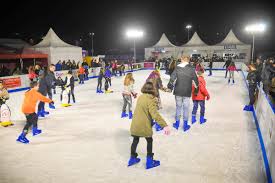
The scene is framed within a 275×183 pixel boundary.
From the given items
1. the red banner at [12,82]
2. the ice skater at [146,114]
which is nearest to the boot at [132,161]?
the ice skater at [146,114]

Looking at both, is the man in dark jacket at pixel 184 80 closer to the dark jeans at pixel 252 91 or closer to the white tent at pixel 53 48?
the dark jeans at pixel 252 91

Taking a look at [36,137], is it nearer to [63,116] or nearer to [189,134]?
A: [63,116]

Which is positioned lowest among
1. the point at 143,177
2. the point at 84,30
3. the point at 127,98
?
the point at 143,177

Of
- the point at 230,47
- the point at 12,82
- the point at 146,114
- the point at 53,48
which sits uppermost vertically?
the point at 230,47

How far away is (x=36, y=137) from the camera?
6379 millimetres

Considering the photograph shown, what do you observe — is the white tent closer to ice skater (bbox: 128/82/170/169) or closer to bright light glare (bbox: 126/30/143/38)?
bright light glare (bbox: 126/30/143/38)

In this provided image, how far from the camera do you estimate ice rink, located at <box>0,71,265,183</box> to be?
4262mm

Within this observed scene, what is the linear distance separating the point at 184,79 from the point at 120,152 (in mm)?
2237

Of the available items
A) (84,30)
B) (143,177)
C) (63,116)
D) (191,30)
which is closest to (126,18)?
(84,30)

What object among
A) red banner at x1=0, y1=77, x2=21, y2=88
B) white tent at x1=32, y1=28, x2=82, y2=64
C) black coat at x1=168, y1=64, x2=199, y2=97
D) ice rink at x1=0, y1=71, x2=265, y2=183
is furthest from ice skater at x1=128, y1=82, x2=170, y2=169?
white tent at x1=32, y1=28, x2=82, y2=64

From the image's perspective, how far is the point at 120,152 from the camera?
17.4 feet

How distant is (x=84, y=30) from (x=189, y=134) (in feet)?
213

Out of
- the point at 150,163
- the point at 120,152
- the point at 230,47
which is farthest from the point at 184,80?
the point at 230,47

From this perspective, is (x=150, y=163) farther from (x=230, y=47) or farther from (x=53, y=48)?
(x=230, y=47)
